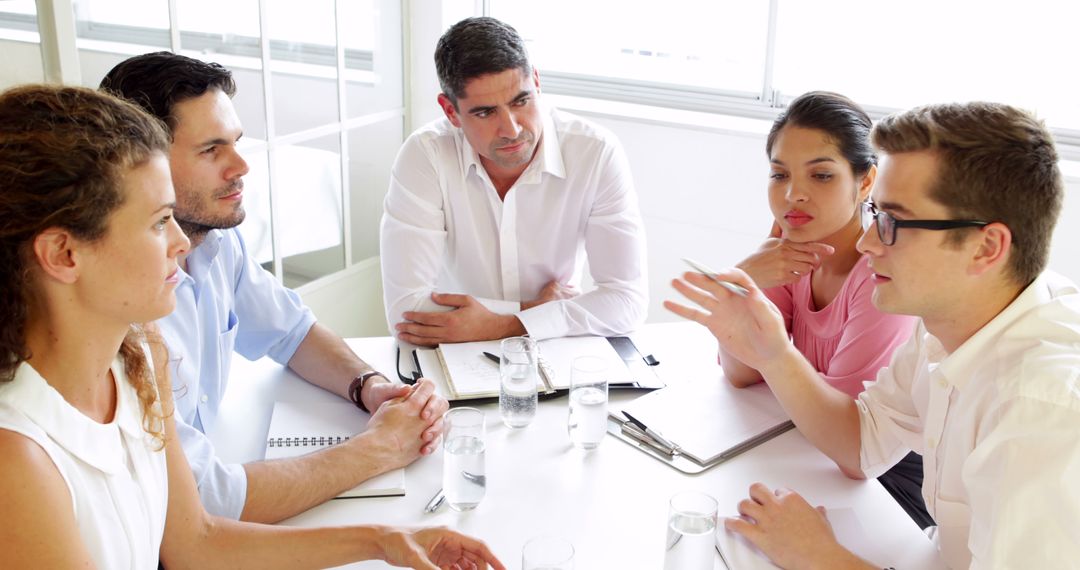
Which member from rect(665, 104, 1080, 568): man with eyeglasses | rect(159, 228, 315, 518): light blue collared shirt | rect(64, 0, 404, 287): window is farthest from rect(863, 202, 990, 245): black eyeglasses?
rect(64, 0, 404, 287): window

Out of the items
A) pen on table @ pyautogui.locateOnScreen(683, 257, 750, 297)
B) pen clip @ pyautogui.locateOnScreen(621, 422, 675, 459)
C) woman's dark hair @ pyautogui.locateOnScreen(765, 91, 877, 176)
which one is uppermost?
woman's dark hair @ pyautogui.locateOnScreen(765, 91, 877, 176)

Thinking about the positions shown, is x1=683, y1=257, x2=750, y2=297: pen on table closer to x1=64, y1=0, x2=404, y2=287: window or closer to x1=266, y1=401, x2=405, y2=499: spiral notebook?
x1=266, y1=401, x2=405, y2=499: spiral notebook

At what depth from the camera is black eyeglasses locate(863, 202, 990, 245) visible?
1408 mm

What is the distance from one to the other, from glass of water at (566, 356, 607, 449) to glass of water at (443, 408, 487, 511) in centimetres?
24

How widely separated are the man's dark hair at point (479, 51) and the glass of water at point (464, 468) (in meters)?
1.15

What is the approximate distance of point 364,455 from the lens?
63.7 inches

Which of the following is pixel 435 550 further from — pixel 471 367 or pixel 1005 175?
pixel 1005 175

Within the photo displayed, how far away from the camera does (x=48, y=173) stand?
115cm

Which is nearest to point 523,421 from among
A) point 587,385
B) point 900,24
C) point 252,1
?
point 587,385

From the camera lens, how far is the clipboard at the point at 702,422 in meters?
1.70

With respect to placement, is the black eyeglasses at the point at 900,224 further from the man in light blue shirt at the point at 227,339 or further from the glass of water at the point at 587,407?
the man in light blue shirt at the point at 227,339

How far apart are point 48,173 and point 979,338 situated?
130 cm

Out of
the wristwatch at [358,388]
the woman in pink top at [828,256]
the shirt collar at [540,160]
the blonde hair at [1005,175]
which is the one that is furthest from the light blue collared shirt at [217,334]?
the blonde hair at [1005,175]

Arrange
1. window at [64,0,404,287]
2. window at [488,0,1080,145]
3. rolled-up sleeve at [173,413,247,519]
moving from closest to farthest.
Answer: rolled-up sleeve at [173,413,247,519] < window at [64,0,404,287] < window at [488,0,1080,145]
